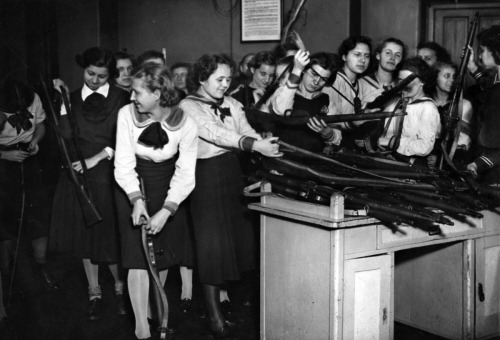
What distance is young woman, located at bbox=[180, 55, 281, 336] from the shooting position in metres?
3.76

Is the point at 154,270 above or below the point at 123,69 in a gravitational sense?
below

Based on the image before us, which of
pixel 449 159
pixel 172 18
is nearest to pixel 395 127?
pixel 449 159

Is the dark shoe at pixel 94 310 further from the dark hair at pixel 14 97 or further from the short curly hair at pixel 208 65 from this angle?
the short curly hair at pixel 208 65

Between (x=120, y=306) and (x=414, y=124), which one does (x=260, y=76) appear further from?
(x=120, y=306)

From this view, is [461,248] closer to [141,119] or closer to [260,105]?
[260,105]

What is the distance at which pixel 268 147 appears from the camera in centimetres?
359

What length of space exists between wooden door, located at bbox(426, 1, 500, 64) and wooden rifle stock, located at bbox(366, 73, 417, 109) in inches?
108

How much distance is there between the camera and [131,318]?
421cm

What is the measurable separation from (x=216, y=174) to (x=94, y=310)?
1.27 m

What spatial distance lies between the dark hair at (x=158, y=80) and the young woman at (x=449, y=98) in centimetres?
197

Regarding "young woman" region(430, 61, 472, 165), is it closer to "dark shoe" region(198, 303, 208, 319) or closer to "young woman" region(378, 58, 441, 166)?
"young woman" region(378, 58, 441, 166)

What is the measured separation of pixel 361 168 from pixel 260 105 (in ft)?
3.23

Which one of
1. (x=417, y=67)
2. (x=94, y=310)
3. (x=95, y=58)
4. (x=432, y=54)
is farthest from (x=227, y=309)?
(x=432, y=54)

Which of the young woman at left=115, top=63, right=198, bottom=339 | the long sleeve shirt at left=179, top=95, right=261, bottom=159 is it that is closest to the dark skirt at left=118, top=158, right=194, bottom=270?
the young woman at left=115, top=63, right=198, bottom=339
